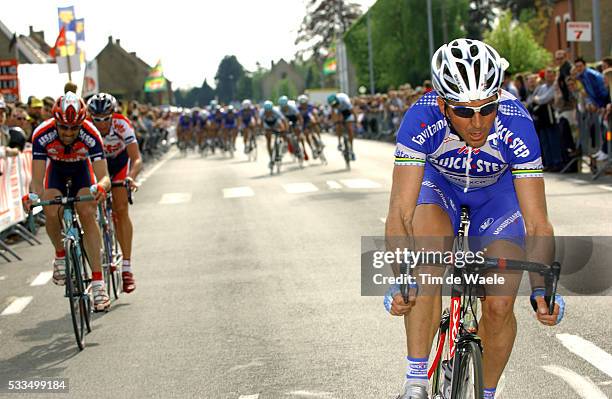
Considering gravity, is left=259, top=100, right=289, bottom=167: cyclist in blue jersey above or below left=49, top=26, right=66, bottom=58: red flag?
below

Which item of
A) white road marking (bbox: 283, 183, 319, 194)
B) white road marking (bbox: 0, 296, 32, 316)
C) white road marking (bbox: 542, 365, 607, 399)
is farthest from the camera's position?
white road marking (bbox: 283, 183, 319, 194)

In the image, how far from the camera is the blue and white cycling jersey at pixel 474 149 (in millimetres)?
5004

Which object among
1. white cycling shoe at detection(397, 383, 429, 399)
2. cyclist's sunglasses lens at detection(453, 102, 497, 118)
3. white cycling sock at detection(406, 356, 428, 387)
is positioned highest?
cyclist's sunglasses lens at detection(453, 102, 497, 118)

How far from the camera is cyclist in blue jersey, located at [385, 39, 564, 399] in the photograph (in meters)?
4.69

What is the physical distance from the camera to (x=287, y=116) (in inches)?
1218

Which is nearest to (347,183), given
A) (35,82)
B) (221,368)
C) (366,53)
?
(221,368)

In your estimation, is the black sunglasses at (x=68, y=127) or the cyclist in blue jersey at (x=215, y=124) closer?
the black sunglasses at (x=68, y=127)

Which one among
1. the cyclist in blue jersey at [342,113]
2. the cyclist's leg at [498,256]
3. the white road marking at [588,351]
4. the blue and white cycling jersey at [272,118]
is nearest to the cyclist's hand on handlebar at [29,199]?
the white road marking at [588,351]

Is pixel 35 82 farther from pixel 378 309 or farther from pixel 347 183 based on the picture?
pixel 378 309

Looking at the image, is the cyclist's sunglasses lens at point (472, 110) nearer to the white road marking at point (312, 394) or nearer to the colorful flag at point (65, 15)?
the white road marking at point (312, 394)

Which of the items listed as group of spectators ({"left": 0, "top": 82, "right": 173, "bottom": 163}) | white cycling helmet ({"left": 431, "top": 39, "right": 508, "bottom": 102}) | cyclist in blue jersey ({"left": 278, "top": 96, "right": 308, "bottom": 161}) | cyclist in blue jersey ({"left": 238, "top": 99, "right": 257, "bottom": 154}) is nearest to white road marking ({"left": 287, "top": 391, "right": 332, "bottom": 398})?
white cycling helmet ({"left": 431, "top": 39, "right": 508, "bottom": 102})

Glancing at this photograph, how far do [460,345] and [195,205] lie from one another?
1687cm

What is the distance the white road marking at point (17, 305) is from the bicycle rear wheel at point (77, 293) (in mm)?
1664

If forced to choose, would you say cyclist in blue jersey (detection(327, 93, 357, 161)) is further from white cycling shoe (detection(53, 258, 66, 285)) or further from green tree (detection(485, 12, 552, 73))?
green tree (detection(485, 12, 552, 73))
